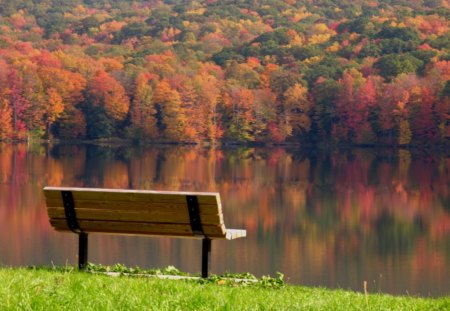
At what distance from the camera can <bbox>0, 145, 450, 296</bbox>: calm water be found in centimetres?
1633

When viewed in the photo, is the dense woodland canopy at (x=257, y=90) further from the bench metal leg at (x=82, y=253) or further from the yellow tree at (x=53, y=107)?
the bench metal leg at (x=82, y=253)

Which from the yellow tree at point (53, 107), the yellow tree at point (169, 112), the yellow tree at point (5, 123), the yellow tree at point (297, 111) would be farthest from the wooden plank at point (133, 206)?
the yellow tree at point (169, 112)

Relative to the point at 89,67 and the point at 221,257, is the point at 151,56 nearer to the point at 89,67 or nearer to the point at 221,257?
the point at 89,67

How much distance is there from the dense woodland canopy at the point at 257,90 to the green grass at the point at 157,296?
70455 mm

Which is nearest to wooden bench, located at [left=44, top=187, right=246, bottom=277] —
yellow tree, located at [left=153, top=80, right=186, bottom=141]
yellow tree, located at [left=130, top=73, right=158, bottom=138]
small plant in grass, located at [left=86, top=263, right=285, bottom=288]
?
small plant in grass, located at [left=86, top=263, right=285, bottom=288]

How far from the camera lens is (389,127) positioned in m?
79.7

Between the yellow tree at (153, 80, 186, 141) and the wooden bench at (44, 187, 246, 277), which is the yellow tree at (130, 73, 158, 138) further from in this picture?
the wooden bench at (44, 187, 246, 277)

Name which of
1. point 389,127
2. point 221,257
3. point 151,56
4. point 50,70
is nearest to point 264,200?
point 221,257

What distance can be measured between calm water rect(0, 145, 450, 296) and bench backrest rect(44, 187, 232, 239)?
19.4 ft

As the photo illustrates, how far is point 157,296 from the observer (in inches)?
285

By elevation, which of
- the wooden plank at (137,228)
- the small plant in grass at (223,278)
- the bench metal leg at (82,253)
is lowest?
the small plant in grass at (223,278)

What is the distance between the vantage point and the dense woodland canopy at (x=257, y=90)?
81938mm

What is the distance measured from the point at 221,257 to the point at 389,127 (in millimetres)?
64287

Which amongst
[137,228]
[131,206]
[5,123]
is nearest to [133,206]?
[131,206]
